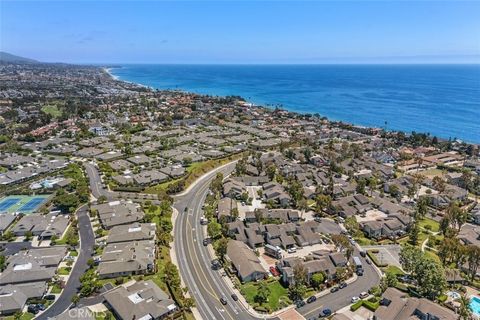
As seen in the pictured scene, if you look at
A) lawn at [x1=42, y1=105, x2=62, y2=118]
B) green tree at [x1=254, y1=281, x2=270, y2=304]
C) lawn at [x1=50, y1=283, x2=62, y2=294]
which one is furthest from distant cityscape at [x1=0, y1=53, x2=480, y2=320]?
lawn at [x1=42, y1=105, x2=62, y2=118]

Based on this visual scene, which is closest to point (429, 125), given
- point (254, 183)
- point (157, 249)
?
point (254, 183)

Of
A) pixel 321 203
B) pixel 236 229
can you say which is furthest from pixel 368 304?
pixel 321 203

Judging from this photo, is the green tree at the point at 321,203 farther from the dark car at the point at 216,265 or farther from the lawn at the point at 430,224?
the dark car at the point at 216,265

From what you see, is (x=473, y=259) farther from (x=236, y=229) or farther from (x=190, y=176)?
(x=190, y=176)

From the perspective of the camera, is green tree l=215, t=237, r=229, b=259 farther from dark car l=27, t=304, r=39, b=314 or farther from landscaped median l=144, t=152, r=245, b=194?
landscaped median l=144, t=152, r=245, b=194

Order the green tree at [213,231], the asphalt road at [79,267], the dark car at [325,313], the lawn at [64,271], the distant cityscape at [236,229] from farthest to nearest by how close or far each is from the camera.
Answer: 1. the green tree at [213,231]
2. the lawn at [64,271]
3. the distant cityscape at [236,229]
4. the asphalt road at [79,267]
5. the dark car at [325,313]

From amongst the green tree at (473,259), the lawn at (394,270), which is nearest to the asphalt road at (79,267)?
the lawn at (394,270)

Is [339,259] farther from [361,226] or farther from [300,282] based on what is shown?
[361,226]
